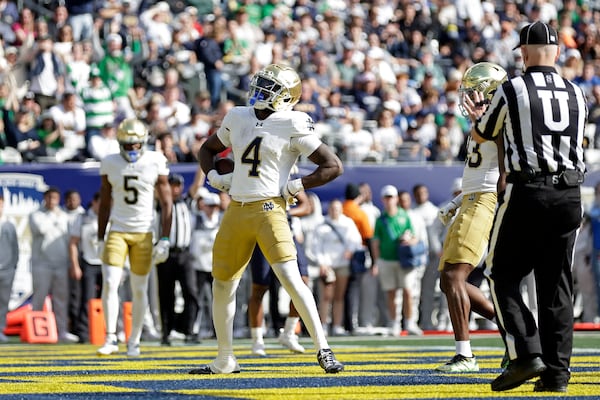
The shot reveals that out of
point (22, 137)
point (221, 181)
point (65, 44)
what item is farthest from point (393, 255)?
point (221, 181)

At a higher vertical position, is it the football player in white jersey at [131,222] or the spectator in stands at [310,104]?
the spectator in stands at [310,104]

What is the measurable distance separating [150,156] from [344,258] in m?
5.13

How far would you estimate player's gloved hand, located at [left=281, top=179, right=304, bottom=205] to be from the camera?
7.59 metres

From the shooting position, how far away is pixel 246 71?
1995 centimetres

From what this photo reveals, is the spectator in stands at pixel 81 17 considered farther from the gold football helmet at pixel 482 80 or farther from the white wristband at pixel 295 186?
the white wristband at pixel 295 186

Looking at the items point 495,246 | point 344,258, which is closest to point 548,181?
point 495,246

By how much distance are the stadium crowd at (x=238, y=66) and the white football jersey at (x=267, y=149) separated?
7851 millimetres

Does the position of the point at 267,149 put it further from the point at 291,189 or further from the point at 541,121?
the point at 541,121

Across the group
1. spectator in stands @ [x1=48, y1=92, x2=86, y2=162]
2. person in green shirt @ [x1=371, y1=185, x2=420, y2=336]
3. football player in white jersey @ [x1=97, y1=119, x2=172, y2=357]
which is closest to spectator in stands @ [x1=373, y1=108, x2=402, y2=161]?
person in green shirt @ [x1=371, y1=185, x2=420, y2=336]

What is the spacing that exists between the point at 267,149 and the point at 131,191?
124 inches

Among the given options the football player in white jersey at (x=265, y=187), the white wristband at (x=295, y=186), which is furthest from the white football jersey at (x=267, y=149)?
the white wristband at (x=295, y=186)

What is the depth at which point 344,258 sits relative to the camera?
51.2ft

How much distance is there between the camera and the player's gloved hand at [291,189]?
759cm

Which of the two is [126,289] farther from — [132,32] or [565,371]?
[565,371]
